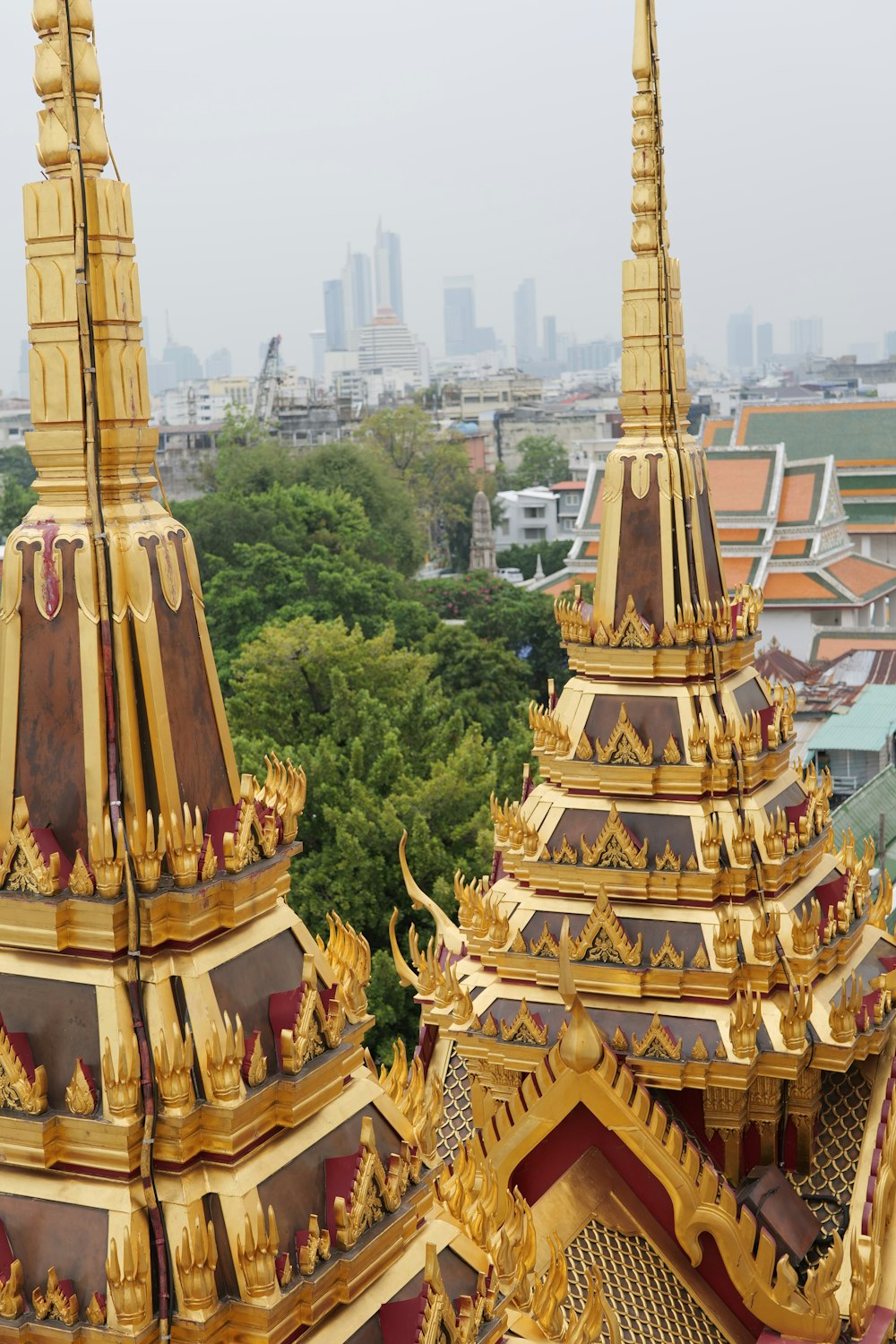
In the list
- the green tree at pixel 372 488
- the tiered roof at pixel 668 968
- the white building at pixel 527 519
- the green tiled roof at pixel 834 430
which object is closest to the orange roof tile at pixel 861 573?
the green tiled roof at pixel 834 430

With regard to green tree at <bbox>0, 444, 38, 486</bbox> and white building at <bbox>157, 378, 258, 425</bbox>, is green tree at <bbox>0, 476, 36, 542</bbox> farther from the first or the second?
white building at <bbox>157, 378, 258, 425</bbox>

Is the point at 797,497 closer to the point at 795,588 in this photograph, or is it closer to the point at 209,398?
the point at 795,588

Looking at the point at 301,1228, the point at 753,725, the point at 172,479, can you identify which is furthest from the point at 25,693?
the point at 172,479

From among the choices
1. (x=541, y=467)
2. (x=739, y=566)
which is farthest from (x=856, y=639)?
(x=541, y=467)

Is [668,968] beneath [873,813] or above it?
above

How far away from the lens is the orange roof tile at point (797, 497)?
4250 cm

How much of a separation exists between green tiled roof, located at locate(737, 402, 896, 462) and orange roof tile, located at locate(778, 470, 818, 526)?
30.9 feet

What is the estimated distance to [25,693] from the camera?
19.5 ft

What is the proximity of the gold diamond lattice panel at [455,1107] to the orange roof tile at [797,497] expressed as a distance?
107 feet

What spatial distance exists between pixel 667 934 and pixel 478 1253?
4.05 metres

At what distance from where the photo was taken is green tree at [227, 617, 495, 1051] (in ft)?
67.7

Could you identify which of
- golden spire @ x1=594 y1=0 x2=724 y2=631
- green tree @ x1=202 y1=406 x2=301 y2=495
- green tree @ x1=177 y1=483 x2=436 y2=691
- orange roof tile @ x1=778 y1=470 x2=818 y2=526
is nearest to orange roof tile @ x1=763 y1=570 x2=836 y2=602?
orange roof tile @ x1=778 y1=470 x2=818 y2=526

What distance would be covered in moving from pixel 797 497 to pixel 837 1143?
112ft

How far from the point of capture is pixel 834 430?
2137 inches
